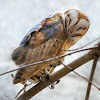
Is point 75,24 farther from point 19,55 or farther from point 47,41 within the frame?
point 19,55

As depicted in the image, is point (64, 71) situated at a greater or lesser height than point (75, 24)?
lesser

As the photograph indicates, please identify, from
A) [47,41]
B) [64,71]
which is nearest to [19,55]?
[47,41]

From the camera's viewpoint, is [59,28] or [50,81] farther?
[59,28]

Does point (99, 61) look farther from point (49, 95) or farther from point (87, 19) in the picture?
point (49, 95)

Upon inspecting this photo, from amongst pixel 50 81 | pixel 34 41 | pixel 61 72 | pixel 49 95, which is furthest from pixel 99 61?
pixel 49 95

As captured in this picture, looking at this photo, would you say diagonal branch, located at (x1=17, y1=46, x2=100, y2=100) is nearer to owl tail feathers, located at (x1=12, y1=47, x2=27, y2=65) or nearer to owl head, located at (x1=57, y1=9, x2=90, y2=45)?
owl tail feathers, located at (x1=12, y1=47, x2=27, y2=65)

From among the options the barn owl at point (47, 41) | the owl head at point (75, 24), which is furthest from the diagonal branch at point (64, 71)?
the owl head at point (75, 24)

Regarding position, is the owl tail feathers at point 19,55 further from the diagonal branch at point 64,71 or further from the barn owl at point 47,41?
the diagonal branch at point 64,71
